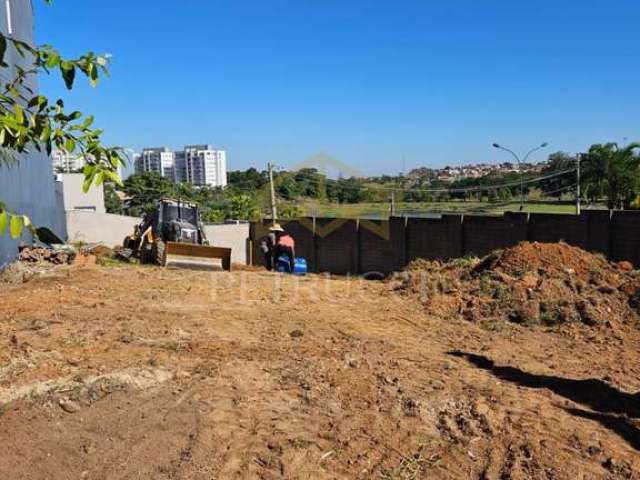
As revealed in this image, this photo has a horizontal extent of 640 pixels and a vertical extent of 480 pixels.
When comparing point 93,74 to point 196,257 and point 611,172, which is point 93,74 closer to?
point 196,257

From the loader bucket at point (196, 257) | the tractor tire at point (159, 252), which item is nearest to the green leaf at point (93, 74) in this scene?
the loader bucket at point (196, 257)

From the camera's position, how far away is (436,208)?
30.9m

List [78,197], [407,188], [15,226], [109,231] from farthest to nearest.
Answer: [78,197], [407,188], [109,231], [15,226]

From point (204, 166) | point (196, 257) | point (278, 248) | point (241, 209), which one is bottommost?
point (196, 257)

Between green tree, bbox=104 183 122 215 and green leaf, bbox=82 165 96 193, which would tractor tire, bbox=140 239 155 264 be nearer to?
green leaf, bbox=82 165 96 193

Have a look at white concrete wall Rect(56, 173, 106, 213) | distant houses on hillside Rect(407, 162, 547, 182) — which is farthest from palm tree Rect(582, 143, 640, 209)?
white concrete wall Rect(56, 173, 106, 213)

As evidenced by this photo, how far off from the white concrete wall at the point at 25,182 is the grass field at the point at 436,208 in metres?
11.3

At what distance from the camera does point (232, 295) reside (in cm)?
1009

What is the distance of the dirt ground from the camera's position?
370cm

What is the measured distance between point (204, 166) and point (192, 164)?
2205 millimetres

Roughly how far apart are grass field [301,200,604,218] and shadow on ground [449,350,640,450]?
49.6 feet

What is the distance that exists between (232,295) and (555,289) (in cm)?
539

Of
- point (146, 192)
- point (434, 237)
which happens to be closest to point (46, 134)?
point (434, 237)

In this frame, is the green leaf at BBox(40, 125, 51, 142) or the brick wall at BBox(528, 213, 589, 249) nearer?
the green leaf at BBox(40, 125, 51, 142)
